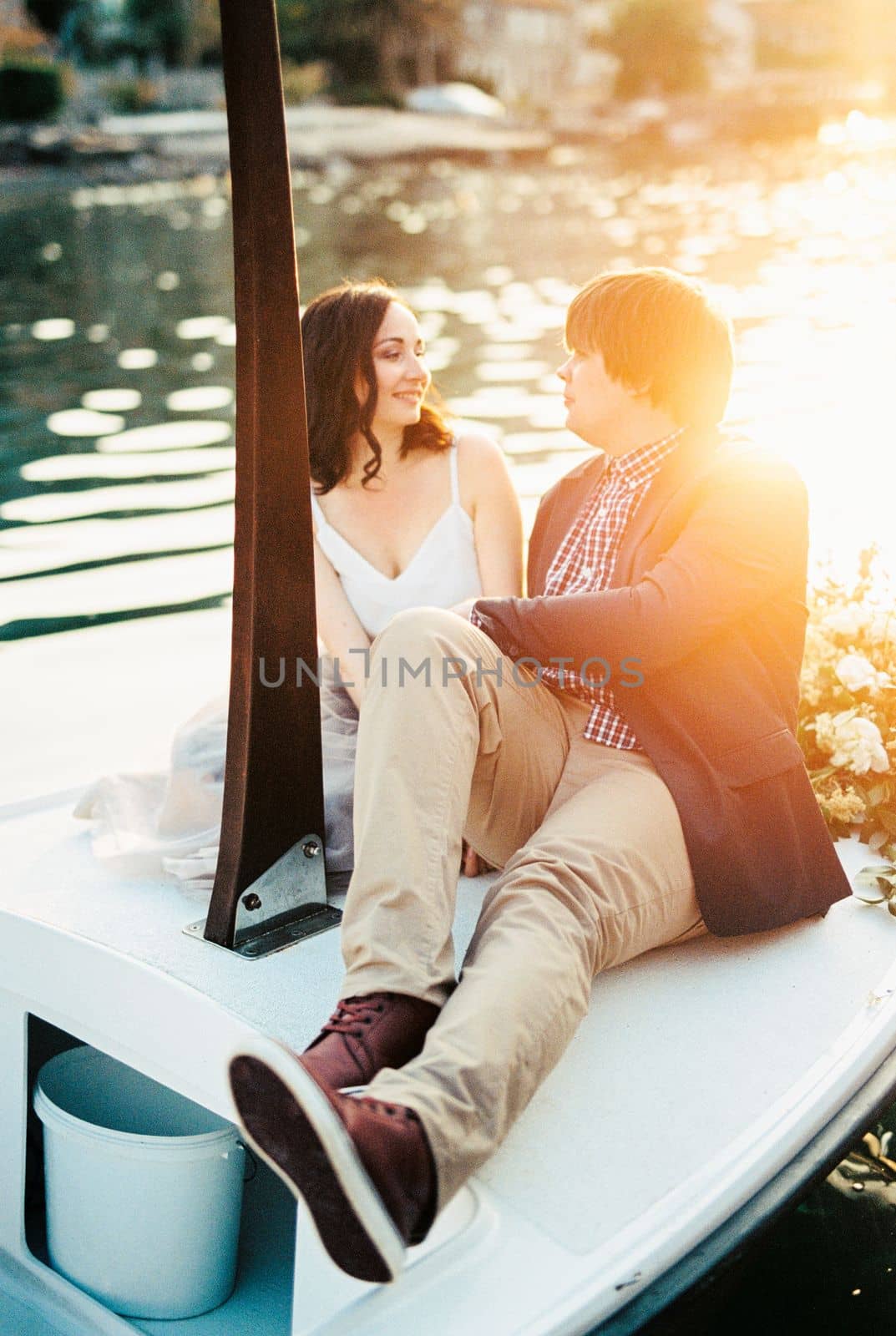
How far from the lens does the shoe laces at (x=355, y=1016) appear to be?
1.51m

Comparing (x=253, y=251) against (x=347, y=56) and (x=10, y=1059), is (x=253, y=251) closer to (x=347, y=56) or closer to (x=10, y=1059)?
(x=10, y=1059)

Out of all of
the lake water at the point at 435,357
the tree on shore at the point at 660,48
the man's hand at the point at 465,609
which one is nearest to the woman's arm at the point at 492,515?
the man's hand at the point at 465,609

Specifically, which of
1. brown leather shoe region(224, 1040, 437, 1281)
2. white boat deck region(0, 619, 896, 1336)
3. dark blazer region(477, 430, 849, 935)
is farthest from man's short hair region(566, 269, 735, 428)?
brown leather shoe region(224, 1040, 437, 1281)

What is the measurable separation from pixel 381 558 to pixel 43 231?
26.3 meters

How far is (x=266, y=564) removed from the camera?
1.88 m

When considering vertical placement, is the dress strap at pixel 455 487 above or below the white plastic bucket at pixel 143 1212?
above

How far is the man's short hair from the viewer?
203cm

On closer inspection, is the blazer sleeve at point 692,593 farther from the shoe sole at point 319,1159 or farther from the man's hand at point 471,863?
the shoe sole at point 319,1159

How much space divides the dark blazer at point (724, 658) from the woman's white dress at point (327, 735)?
1.60 ft

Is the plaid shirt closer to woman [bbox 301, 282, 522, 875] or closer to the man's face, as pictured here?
the man's face

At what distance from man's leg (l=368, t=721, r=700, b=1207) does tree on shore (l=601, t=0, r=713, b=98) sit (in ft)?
222

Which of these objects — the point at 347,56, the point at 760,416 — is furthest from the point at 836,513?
the point at 347,56

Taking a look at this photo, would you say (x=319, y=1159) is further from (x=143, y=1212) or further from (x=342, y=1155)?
(x=143, y=1212)

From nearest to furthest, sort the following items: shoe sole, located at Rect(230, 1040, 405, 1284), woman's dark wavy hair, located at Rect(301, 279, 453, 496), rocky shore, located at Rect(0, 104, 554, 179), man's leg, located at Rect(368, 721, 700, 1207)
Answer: shoe sole, located at Rect(230, 1040, 405, 1284), man's leg, located at Rect(368, 721, 700, 1207), woman's dark wavy hair, located at Rect(301, 279, 453, 496), rocky shore, located at Rect(0, 104, 554, 179)
